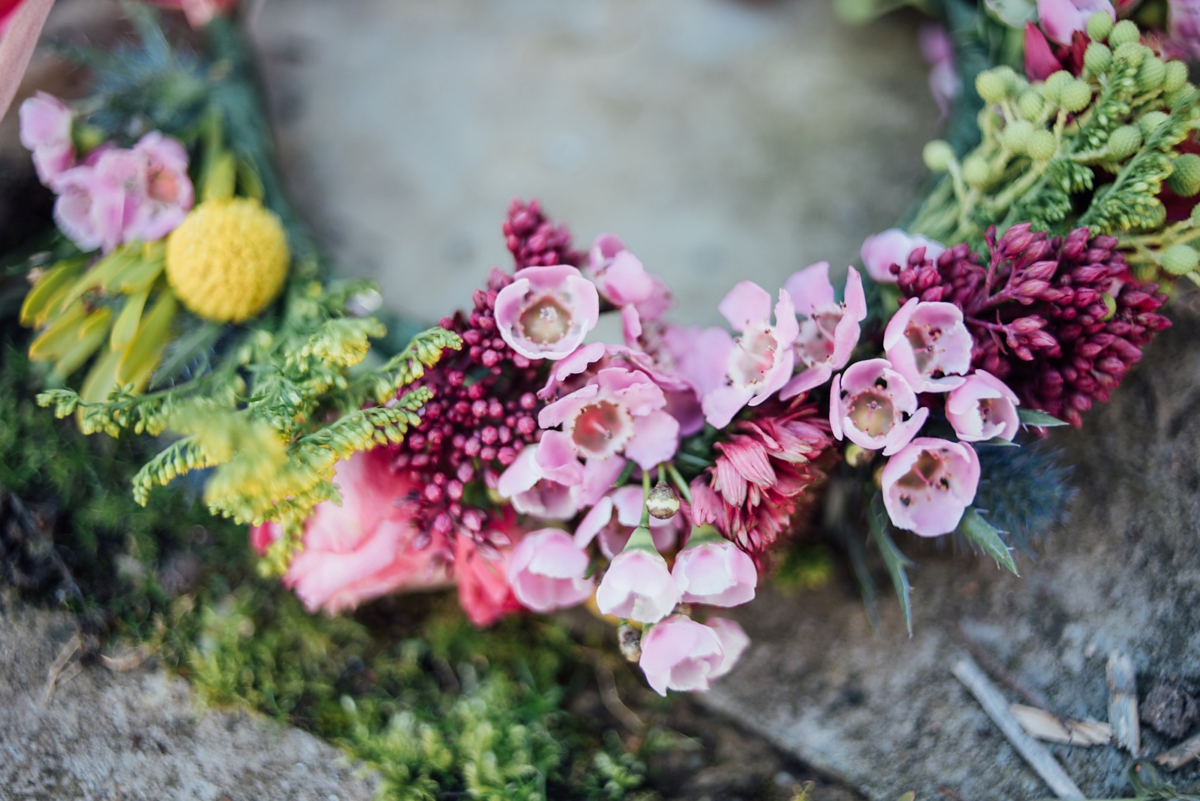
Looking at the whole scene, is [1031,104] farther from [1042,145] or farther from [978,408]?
[978,408]

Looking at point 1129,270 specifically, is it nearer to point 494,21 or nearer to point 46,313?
point 494,21

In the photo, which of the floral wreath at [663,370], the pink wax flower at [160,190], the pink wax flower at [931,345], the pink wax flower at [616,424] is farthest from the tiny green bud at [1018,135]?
the pink wax flower at [160,190]

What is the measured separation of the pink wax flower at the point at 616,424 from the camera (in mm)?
798

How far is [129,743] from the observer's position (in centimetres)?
93

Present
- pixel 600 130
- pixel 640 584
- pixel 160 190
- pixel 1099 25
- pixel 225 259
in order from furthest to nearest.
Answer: pixel 600 130, pixel 160 190, pixel 225 259, pixel 1099 25, pixel 640 584

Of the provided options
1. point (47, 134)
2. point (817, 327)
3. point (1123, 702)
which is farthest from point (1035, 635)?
point (47, 134)

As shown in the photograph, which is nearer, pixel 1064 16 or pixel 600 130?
pixel 1064 16

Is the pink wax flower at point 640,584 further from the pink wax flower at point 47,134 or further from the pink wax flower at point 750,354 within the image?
the pink wax flower at point 47,134

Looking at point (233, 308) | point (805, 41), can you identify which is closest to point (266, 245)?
point (233, 308)

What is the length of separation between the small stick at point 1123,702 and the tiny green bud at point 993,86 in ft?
2.22

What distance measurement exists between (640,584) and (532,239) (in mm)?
391

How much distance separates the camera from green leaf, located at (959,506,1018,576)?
79cm

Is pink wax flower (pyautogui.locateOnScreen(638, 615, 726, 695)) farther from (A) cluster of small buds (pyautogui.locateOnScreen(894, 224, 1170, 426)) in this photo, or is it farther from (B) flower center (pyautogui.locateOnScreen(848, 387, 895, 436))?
(A) cluster of small buds (pyautogui.locateOnScreen(894, 224, 1170, 426))

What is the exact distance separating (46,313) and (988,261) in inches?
45.2
